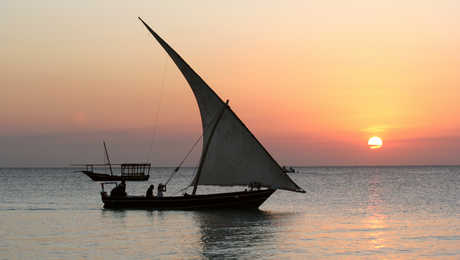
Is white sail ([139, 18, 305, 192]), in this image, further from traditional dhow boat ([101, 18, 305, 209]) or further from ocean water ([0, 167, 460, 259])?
ocean water ([0, 167, 460, 259])

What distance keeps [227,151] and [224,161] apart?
22.5 inches

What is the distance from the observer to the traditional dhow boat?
36.8 metres

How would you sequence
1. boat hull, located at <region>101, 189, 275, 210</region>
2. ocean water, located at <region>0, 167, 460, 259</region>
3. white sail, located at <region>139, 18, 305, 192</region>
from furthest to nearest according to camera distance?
boat hull, located at <region>101, 189, 275, 210</region>
white sail, located at <region>139, 18, 305, 192</region>
ocean water, located at <region>0, 167, 460, 259</region>

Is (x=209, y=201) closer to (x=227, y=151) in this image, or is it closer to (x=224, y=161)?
(x=224, y=161)

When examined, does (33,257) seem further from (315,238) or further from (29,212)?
(29,212)

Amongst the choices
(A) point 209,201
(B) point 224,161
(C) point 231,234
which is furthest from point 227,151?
(C) point 231,234

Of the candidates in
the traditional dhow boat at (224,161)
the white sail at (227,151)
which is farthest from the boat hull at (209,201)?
the white sail at (227,151)

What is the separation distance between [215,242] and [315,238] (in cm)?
410

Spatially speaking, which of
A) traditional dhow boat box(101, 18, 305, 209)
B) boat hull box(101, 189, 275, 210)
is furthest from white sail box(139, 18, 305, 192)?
boat hull box(101, 189, 275, 210)

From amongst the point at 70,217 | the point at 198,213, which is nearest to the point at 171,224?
the point at 198,213

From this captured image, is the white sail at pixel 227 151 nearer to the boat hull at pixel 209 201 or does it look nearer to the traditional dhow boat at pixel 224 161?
the traditional dhow boat at pixel 224 161

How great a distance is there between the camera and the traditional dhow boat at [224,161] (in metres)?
36.8

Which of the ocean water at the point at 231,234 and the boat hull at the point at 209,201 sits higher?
the boat hull at the point at 209,201

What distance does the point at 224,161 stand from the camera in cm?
3747
